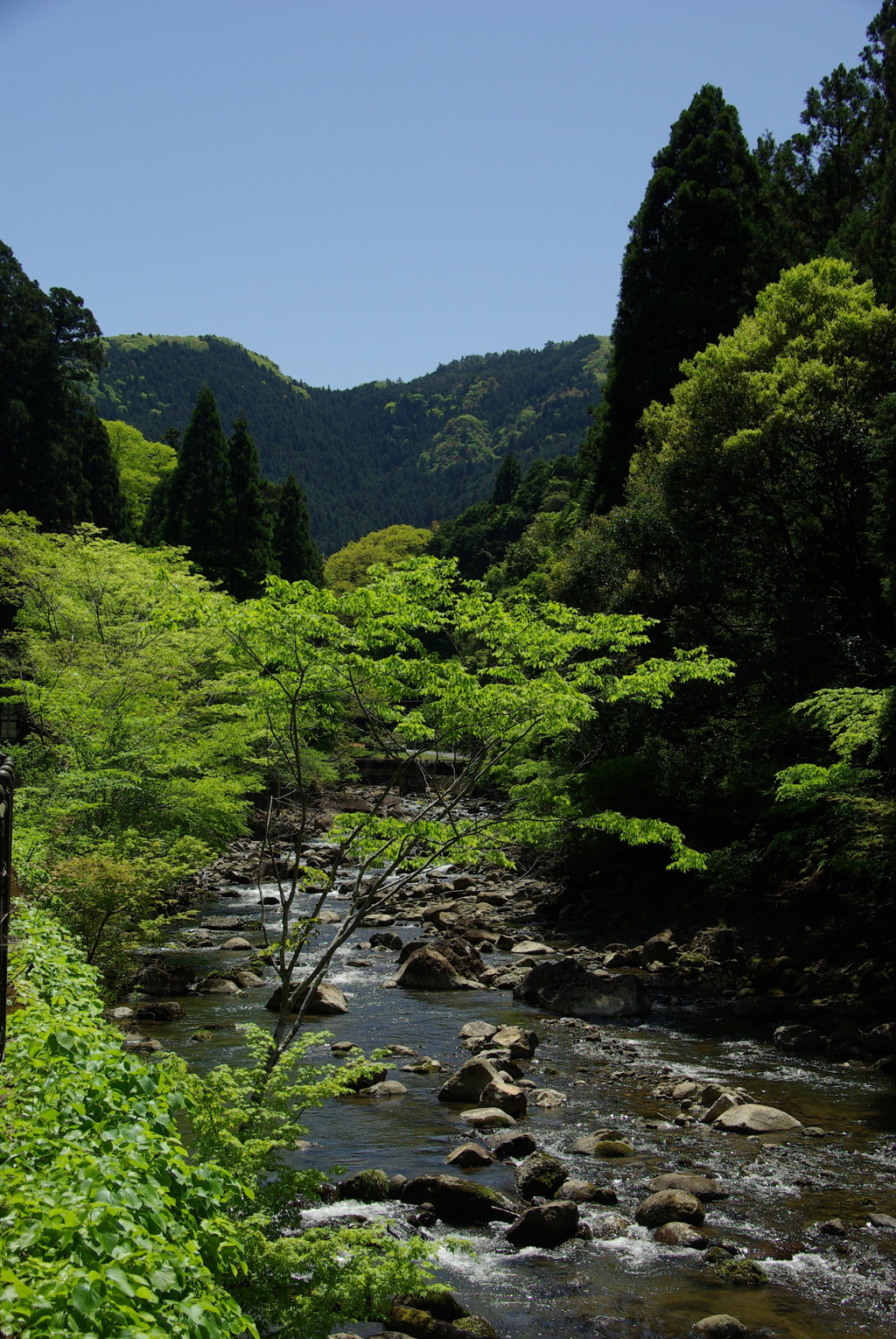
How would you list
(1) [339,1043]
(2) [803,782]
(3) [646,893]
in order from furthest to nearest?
1. (3) [646,893]
2. (2) [803,782]
3. (1) [339,1043]

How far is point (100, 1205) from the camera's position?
2592mm

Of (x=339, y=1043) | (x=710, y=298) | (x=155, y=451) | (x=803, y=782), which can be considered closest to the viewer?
(x=339, y=1043)

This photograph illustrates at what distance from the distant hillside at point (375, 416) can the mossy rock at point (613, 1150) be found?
369 feet

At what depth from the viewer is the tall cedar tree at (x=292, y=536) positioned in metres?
46.0

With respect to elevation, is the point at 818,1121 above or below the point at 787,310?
below

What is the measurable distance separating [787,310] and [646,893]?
38.3ft

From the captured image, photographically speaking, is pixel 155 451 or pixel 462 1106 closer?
pixel 462 1106

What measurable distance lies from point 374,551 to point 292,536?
28.4 metres

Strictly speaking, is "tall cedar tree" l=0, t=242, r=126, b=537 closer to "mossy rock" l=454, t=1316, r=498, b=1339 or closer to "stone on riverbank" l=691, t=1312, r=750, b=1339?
"mossy rock" l=454, t=1316, r=498, b=1339

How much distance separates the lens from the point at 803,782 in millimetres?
12297

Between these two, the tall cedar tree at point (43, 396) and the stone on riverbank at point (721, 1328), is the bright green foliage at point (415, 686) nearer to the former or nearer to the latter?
the stone on riverbank at point (721, 1328)

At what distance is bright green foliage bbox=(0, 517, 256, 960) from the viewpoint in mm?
10250

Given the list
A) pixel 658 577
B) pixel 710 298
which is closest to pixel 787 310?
pixel 658 577

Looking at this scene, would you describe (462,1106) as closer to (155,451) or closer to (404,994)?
(404,994)
